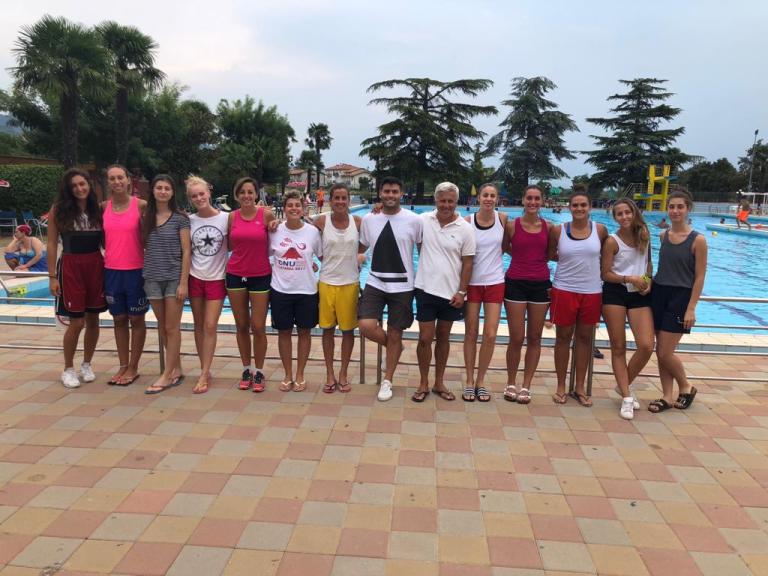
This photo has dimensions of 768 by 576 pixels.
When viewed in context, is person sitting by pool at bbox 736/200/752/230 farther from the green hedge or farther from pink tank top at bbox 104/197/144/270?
the green hedge

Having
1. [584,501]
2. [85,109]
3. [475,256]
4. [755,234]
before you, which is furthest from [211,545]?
[85,109]

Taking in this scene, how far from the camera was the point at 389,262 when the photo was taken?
413 cm

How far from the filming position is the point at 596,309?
412 cm

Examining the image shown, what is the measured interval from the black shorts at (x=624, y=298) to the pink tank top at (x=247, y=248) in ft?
9.27

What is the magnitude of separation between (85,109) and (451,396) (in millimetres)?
32056

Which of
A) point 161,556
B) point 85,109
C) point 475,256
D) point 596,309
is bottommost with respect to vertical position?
point 161,556

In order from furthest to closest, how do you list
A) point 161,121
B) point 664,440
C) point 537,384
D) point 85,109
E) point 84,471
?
point 161,121 < point 85,109 < point 537,384 < point 664,440 < point 84,471

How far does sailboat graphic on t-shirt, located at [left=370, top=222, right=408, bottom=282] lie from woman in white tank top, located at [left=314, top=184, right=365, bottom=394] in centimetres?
22

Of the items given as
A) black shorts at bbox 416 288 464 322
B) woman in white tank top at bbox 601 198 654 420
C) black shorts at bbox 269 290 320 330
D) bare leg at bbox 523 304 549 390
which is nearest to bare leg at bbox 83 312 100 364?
black shorts at bbox 269 290 320 330

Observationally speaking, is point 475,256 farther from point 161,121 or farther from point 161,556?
point 161,121

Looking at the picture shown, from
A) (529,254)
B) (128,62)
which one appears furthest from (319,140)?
(529,254)

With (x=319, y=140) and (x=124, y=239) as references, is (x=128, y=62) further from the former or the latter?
(x=319, y=140)

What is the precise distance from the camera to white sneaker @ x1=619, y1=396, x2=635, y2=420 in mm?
4000

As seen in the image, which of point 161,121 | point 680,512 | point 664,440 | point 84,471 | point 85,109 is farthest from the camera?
point 161,121
